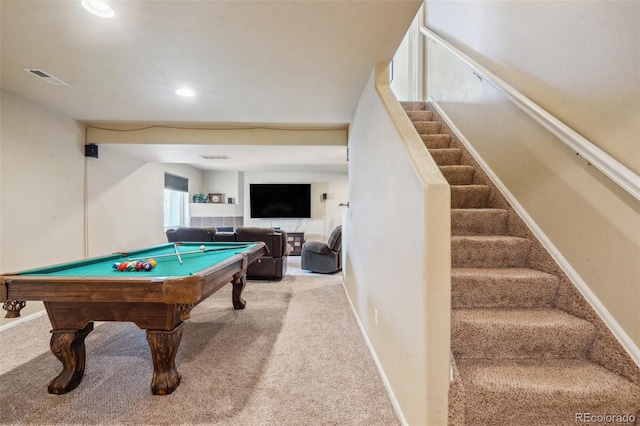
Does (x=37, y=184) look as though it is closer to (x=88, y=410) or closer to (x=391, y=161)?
(x=88, y=410)

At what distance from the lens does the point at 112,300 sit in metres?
1.60

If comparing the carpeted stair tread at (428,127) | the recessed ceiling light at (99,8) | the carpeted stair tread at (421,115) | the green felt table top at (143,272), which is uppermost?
the carpeted stair tread at (421,115)

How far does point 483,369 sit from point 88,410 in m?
2.21

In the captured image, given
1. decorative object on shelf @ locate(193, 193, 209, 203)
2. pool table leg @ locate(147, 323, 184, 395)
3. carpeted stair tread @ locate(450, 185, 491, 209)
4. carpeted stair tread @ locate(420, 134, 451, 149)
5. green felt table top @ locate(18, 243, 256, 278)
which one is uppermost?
carpeted stair tread @ locate(420, 134, 451, 149)

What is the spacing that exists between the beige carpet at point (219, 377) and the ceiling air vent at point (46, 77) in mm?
2324

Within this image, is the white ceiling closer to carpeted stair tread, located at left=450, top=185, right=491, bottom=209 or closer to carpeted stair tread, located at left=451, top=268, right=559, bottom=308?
carpeted stair tread, located at left=450, top=185, right=491, bottom=209

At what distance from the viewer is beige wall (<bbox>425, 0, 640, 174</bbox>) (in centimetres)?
143

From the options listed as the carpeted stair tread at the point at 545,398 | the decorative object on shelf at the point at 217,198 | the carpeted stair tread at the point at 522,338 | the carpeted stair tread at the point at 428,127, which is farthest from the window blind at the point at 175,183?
the carpeted stair tread at the point at 545,398

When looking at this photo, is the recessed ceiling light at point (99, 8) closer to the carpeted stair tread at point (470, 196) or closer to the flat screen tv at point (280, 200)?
the carpeted stair tread at point (470, 196)

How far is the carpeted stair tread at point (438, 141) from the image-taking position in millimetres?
3230

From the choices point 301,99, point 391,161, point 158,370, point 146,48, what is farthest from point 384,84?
point 158,370

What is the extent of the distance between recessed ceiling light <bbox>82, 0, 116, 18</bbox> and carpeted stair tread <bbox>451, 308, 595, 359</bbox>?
2738 mm

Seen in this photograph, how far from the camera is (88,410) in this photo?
163cm

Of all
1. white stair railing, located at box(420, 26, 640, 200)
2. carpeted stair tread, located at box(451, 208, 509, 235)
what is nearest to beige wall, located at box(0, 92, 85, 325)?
carpeted stair tread, located at box(451, 208, 509, 235)
